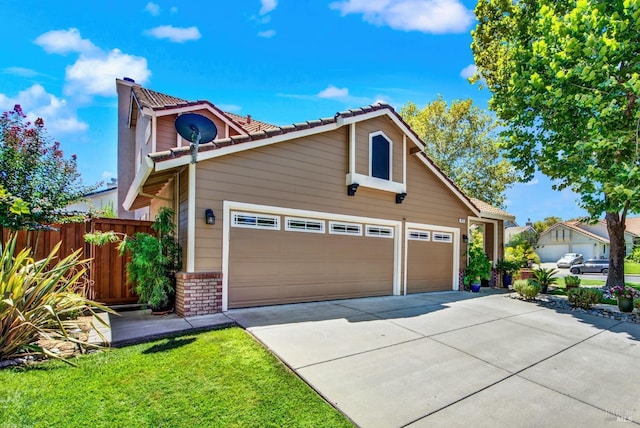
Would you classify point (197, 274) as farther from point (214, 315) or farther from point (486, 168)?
point (486, 168)

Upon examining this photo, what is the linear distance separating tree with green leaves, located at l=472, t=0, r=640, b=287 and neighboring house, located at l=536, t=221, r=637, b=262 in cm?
3373

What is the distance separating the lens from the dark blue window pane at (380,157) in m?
9.56

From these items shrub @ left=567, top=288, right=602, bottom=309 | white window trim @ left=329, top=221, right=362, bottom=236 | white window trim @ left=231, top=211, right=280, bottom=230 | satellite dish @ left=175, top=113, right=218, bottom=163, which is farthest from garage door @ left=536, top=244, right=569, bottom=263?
satellite dish @ left=175, top=113, right=218, bottom=163

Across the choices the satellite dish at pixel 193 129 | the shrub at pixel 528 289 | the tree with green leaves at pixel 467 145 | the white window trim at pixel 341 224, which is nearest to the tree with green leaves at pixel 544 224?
the tree with green leaves at pixel 467 145

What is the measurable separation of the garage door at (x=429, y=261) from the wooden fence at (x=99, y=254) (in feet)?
27.0

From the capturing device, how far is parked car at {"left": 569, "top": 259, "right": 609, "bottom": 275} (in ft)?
90.8

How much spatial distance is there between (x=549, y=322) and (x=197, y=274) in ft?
25.6

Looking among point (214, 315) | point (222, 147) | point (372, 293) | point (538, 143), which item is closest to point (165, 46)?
point (222, 147)

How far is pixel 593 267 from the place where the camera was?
28.3 meters

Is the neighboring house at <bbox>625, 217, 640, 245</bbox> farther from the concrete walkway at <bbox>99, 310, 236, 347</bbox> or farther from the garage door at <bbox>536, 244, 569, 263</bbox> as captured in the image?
the concrete walkway at <bbox>99, 310, 236, 347</bbox>

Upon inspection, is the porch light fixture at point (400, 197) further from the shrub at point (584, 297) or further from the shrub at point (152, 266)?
the shrub at point (152, 266)

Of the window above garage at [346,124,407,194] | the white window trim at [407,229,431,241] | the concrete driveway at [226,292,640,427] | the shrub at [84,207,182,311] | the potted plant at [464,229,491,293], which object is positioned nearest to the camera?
the concrete driveway at [226,292,640,427]

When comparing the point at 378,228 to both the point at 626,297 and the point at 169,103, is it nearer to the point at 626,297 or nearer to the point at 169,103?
the point at 626,297

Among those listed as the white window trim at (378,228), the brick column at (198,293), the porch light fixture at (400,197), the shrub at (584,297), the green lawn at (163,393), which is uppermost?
the porch light fixture at (400,197)
